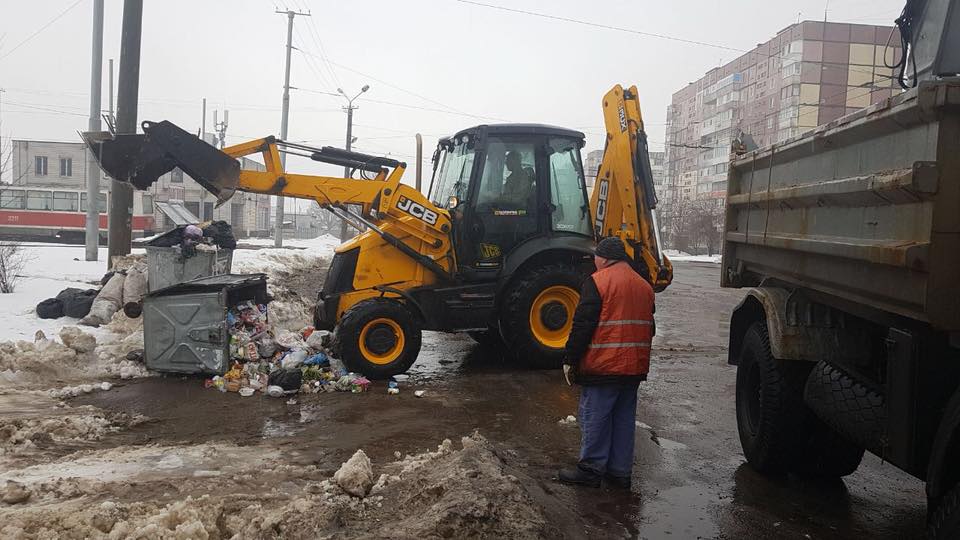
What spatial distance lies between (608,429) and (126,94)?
9.54 meters

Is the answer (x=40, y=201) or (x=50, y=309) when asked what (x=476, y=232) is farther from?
(x=40, y=201)

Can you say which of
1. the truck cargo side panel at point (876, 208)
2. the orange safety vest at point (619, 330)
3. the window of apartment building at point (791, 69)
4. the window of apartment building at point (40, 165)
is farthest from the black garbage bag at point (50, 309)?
the window of apartment building at point (791, 69)

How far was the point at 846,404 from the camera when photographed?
3.57m

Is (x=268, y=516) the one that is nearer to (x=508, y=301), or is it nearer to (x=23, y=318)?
(x=508, y=301)

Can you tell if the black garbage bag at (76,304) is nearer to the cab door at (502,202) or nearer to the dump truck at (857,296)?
the cab door at (502,202)

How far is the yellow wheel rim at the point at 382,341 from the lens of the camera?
7.27 metres

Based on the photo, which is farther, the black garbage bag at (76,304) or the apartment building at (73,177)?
the apartment building at (73,177)

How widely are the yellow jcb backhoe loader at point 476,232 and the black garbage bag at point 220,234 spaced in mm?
1786

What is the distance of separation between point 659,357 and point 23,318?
318 inches

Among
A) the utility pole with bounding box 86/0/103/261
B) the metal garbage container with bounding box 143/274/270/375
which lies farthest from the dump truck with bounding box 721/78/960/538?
the utility pole with bounding box 86/0/103/261

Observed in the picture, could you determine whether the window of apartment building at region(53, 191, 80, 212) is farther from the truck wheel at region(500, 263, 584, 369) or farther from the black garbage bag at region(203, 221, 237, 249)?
the truck wheel at region(500, 263, 584, 369)

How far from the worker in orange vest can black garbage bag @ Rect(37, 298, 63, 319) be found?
24.2 feet

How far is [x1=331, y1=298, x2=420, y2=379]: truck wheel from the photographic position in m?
7.20

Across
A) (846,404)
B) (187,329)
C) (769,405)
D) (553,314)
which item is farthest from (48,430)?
(846,404)
